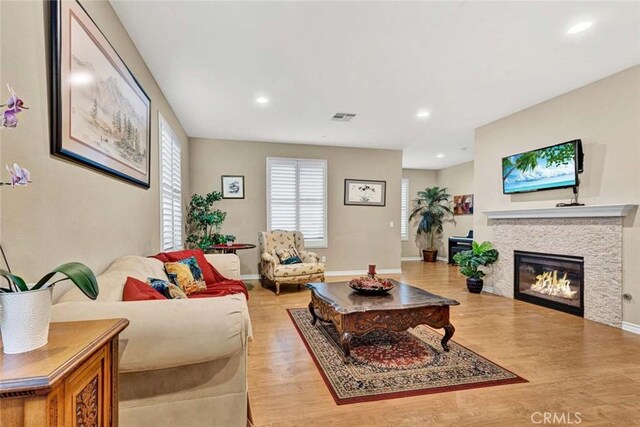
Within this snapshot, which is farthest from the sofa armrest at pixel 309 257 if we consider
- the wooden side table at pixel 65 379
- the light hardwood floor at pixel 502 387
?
the wooden side table at pixel 65 379

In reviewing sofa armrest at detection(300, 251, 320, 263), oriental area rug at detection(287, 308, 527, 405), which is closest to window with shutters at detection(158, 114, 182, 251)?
sofa armrest at detection(300, 251, 320, 263)

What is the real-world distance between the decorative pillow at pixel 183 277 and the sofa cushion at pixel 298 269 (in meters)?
1.96

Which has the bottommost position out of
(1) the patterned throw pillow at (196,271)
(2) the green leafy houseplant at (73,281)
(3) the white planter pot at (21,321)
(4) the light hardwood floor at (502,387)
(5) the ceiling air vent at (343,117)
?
(4) the light hardwood floor at (502,387)

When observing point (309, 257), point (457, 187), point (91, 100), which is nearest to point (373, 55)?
point (91, 100)

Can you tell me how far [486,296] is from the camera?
4.86 m

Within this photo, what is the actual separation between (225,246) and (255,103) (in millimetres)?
2111

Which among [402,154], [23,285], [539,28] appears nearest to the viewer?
[23,285]

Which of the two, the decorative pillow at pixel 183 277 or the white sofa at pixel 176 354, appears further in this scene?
the decorative pillow at pixel 183 277

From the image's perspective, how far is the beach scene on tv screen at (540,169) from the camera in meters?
3.86

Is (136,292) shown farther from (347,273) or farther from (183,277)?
(347,273)

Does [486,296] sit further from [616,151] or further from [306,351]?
[306,351]

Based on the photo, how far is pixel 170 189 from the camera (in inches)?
169

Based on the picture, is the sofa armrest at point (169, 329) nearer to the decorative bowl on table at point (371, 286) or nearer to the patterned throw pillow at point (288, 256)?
the decorative bowl on table at point (371, 286)

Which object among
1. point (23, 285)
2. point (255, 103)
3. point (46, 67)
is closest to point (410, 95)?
point (255, 103)
